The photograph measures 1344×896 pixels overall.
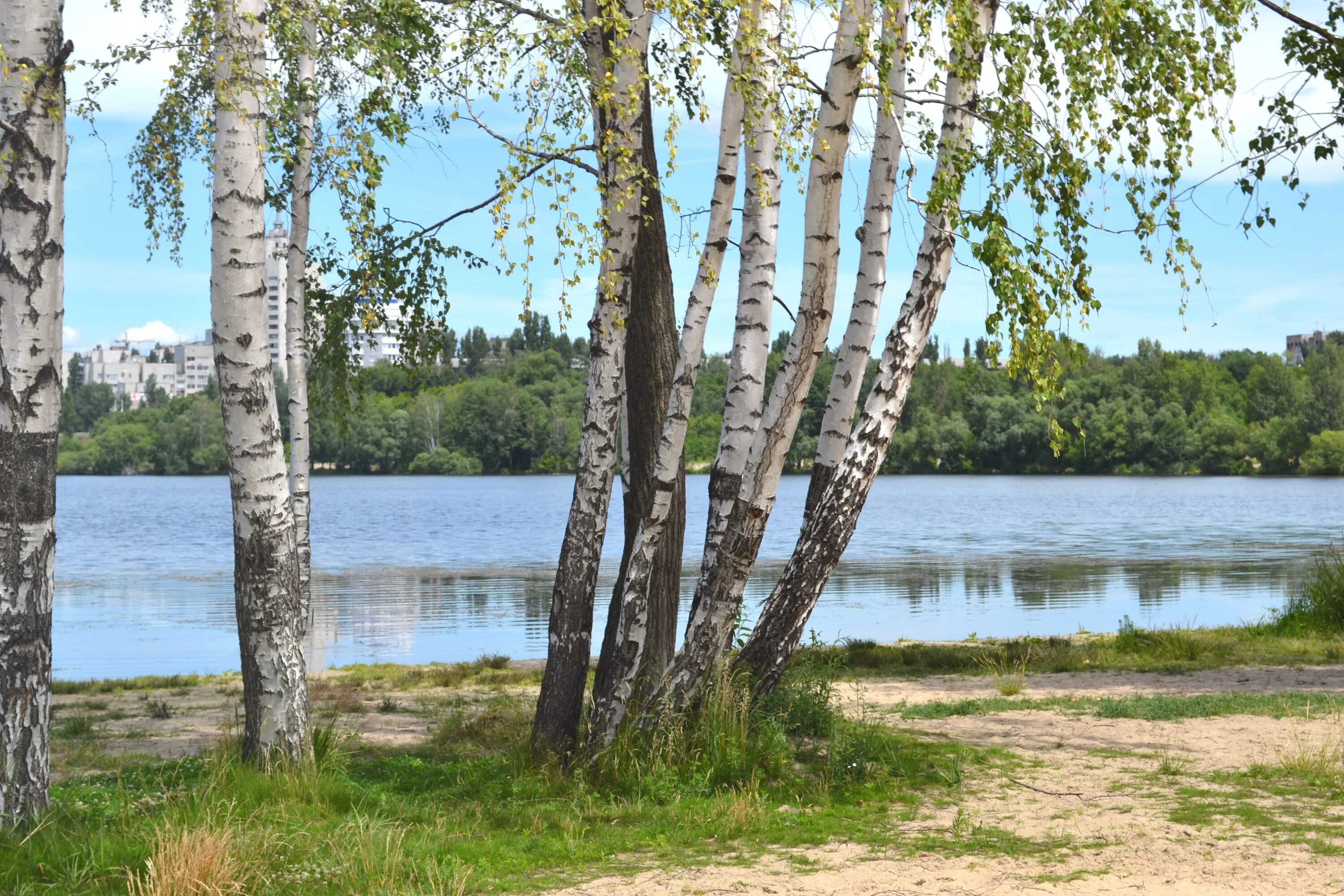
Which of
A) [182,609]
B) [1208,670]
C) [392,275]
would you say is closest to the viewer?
[392,275]

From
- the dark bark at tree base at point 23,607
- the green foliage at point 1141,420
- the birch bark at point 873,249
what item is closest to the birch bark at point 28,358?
the dark bark at tree base at point 23,607

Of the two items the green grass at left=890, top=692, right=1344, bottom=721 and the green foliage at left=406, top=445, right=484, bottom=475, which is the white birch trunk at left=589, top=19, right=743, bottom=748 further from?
the green foliage at left=406, top=445, right=484, bottom=475

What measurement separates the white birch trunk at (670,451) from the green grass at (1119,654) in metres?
5.99

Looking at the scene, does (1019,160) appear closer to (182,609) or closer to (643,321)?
(643,321)

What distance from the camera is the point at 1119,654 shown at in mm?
13891

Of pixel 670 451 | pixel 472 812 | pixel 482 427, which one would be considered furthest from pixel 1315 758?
pixel 482 427

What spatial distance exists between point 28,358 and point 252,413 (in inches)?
45.4

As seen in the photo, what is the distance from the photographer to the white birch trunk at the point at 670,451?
6.94m

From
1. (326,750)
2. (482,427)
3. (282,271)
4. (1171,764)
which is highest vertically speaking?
(482,427)

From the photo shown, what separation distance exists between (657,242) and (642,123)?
78cm

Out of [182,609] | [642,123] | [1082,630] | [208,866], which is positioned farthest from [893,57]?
[182,609]

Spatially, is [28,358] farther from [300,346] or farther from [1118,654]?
[1118,654]

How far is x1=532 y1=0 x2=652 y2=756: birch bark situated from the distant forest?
81.8 metres

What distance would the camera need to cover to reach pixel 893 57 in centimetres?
737
